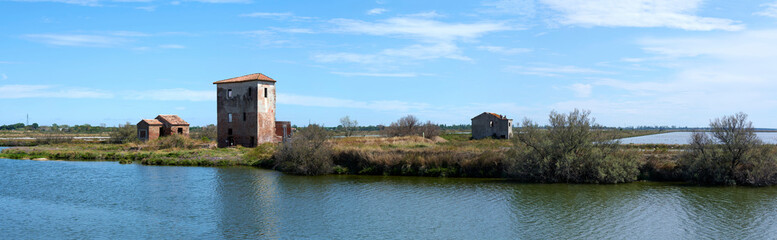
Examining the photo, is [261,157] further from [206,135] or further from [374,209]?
[206,135]

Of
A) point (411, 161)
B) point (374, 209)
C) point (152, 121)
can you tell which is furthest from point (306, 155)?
point (152, 121)

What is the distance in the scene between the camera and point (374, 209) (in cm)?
2116

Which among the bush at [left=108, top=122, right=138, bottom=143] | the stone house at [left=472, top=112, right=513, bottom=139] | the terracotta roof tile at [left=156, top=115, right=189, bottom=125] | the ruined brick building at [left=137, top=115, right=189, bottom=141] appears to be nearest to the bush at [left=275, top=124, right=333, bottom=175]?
the ruined brick building at [left=137, top=115, right=189, bottom=141]

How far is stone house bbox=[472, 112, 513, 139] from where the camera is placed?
2618 inches

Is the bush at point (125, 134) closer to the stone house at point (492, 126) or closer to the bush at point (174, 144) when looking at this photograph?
the bush at point (174, 144)

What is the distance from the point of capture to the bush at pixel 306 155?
112ft

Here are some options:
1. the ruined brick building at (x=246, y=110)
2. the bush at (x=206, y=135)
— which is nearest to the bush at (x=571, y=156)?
the ruined brick building at (x=246, y=110)

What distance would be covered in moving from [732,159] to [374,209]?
19.2m

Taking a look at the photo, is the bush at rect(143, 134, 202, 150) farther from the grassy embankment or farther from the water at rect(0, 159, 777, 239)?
the water at rect(0, 159, 777, 239)

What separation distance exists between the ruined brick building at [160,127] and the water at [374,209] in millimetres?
33155

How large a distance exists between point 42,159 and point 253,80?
65.7ft

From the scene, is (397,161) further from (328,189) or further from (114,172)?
(114,172)

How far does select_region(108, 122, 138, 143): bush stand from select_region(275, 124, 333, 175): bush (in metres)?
41.1

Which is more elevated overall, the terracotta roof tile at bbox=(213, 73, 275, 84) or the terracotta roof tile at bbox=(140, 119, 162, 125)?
the terracotta roof tile at bbox=(213, 73, 275, 84)
